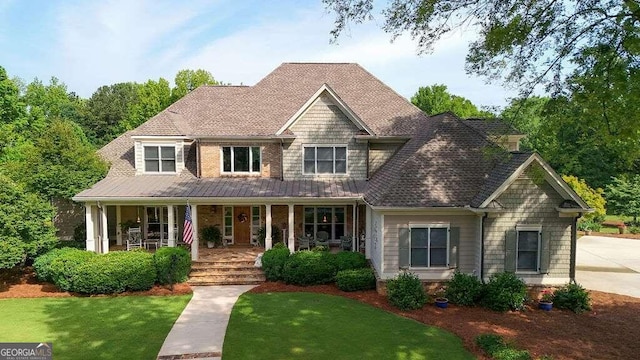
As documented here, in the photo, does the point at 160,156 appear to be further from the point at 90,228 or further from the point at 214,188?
the point at 90,228

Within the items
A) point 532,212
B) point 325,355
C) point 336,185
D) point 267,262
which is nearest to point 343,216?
point 336,185

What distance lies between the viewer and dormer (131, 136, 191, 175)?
2020 centimetres

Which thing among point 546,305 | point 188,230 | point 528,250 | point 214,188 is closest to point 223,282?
point 188,230

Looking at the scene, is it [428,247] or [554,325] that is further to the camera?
[428,247]

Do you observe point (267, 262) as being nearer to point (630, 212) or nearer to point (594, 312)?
point (594, 312)

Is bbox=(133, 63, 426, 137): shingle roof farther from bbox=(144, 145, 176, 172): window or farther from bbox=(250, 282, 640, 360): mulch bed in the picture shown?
bbox=(250, 282, 640, 360): mulch bed

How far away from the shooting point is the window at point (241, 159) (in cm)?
2033

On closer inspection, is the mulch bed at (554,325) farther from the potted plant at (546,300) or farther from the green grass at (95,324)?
the green grass at (95,324)

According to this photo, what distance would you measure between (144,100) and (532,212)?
140 feet

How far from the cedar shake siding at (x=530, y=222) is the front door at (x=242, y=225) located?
12.1 m

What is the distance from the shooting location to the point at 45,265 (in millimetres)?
15766

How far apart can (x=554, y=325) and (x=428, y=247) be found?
464 centimetres

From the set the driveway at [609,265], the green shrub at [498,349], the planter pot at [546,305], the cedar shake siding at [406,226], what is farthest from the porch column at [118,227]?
the driveway at [609,265]

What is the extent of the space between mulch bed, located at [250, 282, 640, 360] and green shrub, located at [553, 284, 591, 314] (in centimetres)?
27
